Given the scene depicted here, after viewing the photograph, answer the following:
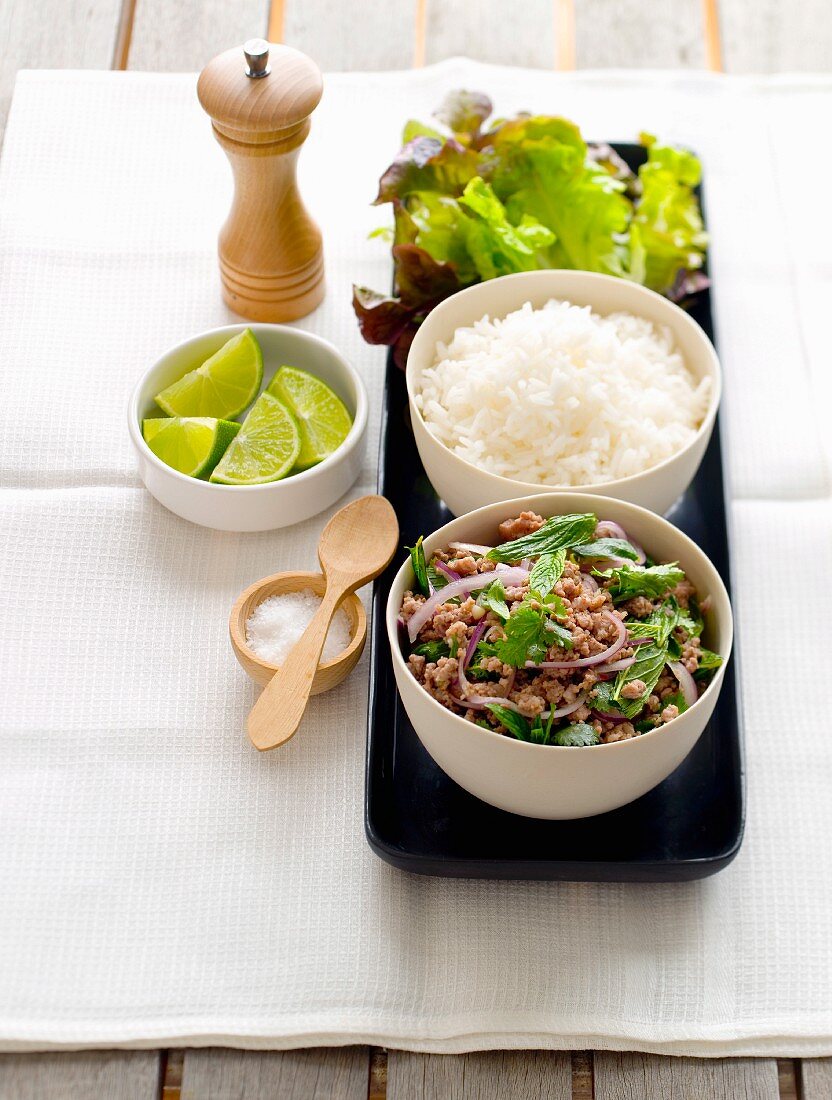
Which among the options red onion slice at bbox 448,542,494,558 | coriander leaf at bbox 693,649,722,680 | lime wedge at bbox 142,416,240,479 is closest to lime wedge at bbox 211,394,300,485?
lime wedge at bbox 142,416,240,479

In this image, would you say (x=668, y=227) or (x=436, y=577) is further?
(x=668, y=227)

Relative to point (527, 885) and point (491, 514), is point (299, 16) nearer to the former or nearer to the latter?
point (491, 514)

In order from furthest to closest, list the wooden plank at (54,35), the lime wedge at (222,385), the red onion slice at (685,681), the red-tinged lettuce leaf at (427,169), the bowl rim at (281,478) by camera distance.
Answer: the wooden plank at (54,35) → the red-tinged lettuce leaf at (427,169) → the lime wedge at (222,385) → the bowl rim at (281,478) → the red onion slice at (685,681)

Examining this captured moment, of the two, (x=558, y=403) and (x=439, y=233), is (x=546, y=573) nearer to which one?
(x=558, y=403)

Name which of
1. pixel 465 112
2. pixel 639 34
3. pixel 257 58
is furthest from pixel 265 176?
pixel 639 34

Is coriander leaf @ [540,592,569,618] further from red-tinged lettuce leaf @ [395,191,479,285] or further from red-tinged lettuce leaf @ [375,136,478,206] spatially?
red-tinged lettuce leaf @ [375,136,478,206]

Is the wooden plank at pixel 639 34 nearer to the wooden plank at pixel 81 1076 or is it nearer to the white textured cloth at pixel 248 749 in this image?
the white textured cloth at pixel 248 749

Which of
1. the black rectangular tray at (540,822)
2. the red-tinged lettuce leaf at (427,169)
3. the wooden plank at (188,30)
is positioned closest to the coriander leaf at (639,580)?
the black rectangular tray at (540,822)
